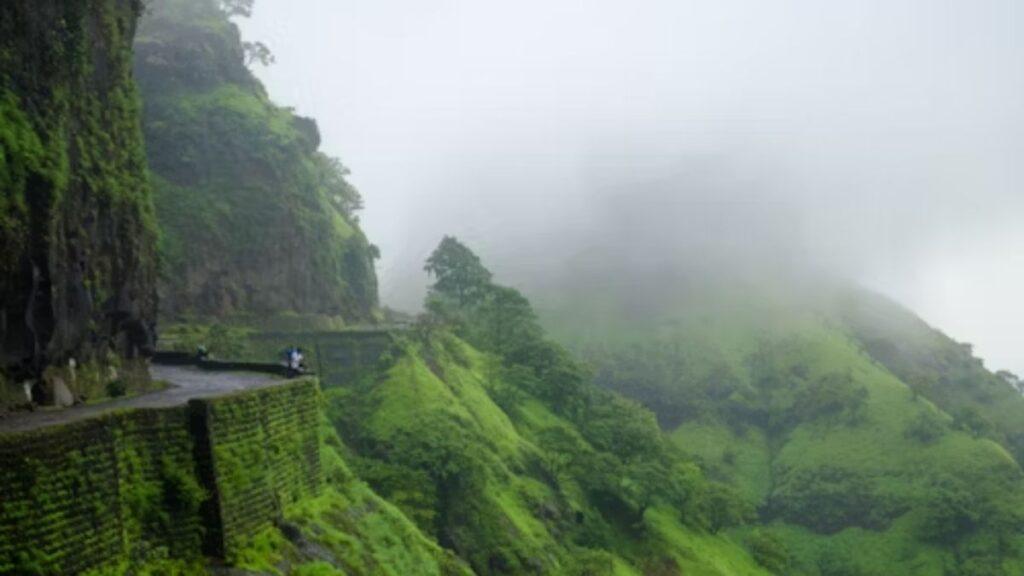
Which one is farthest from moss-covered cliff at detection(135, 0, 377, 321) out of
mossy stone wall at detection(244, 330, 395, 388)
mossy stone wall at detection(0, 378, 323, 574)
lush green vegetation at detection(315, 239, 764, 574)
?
mossy stone wall at detection(0, 378, 323, 574)

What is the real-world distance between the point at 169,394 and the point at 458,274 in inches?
2785

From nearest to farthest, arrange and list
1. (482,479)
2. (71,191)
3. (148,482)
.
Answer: (148,482) < (71,191) < (482,479)

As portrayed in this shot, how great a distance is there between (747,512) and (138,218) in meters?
72.7

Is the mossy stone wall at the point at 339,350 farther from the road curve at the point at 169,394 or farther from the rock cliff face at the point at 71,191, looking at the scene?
the rock cliff face at the point at 71,191

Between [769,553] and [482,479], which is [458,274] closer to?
[769,553]

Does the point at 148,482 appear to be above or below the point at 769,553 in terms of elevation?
above

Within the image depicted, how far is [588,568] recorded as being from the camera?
53750 millimetres

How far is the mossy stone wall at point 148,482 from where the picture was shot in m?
14.9

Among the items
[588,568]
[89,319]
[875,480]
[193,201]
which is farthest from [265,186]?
[875,480]

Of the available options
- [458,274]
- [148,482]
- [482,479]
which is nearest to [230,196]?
[482,479]

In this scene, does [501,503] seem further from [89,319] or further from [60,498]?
[60,498]

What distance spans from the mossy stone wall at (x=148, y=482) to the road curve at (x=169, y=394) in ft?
1.94

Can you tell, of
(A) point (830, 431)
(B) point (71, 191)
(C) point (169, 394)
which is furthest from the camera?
(A) point (830, 431)

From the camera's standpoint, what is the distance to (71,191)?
23844mm
